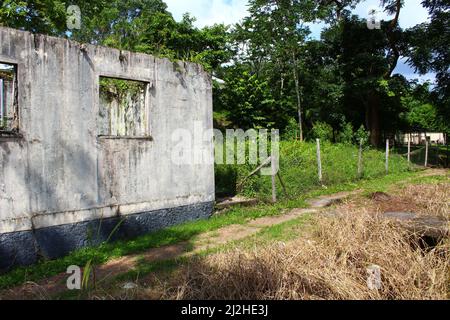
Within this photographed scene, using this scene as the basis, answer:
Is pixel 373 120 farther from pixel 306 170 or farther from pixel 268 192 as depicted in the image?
pixel 268 192

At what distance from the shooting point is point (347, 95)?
21453 millimetres

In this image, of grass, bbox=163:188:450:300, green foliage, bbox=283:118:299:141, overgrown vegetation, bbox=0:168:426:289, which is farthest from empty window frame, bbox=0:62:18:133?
green foliage, bbox=283:118:299:141

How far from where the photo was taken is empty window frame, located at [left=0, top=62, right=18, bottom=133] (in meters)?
5.54

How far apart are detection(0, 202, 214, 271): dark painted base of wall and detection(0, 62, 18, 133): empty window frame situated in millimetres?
1612

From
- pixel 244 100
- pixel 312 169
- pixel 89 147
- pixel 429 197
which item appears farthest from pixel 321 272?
pixel 244 100

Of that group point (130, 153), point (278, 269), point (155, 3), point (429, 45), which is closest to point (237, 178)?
point (130, 153)

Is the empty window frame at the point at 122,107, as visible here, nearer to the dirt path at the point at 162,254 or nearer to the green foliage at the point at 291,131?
the dirt path at the point at 162,254

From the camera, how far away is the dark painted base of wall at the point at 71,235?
17.6 feet

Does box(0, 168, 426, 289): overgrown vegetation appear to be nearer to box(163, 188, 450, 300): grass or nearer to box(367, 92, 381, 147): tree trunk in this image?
box(163, 188, 450, 300): grass

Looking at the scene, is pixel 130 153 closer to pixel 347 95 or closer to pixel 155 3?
pixel 347 95

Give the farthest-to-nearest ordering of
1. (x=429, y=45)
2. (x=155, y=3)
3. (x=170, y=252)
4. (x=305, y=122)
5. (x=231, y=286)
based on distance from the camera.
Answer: (x=155, y=3)
(x=305, y=122)
(x=429, y=45)
(x=170, y=252)
(x=231, y=286)

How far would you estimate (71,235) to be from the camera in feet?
19.7

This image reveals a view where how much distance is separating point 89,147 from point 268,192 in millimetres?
5186

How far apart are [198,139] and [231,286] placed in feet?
15.4
